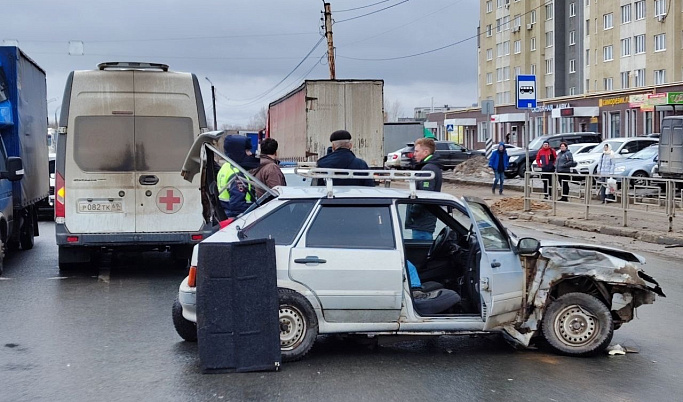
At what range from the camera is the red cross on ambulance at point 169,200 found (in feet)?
42.5

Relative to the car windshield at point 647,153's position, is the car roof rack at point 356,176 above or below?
below

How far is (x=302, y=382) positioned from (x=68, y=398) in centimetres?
168

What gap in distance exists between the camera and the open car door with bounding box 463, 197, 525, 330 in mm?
7668

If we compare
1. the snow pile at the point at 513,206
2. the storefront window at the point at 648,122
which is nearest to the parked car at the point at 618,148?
the snow pile at the point at 513,206

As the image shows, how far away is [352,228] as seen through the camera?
771 centimetres

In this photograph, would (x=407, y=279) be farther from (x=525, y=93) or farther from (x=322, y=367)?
(x=525, y=93)

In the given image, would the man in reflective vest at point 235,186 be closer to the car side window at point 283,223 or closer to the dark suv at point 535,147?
the car side window at point 283,223

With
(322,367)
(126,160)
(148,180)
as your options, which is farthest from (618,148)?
(322,367)

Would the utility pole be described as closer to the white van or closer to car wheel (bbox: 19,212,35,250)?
car wheel (bbox: 19,212,35,250)

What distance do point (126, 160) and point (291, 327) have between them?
6227 mm

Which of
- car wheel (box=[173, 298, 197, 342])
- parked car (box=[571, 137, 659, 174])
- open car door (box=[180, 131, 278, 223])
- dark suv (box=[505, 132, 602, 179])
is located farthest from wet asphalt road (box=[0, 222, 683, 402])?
dark suv (box=[505, 132, 602, 179])

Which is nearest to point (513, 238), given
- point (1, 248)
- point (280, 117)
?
point (1, 248)

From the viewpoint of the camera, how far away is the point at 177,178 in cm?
1296

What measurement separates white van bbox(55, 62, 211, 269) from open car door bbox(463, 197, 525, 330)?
590 centimetres
